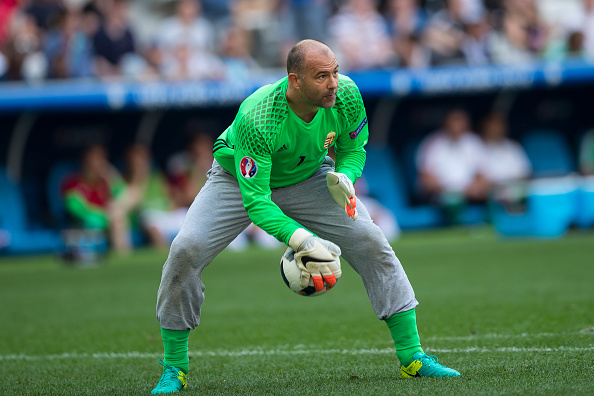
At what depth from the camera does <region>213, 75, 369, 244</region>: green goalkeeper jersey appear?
468 centimetres

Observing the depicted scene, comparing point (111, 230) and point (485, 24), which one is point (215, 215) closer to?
point (111, 230)

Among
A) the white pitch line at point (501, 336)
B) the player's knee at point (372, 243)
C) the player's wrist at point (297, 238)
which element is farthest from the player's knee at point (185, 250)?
the white pitch line at point (501, 336)

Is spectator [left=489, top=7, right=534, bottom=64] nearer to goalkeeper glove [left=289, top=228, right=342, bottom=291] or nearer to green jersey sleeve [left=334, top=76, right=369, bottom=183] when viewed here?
green jersey sleeve [left=334, top=76, right=369, bottom=183]

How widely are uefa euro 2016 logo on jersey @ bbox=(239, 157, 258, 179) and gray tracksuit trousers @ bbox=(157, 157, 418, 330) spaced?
0.40 meters

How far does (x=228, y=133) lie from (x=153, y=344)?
219 cm

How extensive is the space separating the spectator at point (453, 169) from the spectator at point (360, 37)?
2.01 metres

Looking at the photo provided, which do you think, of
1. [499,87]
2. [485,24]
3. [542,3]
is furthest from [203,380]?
[542,3]

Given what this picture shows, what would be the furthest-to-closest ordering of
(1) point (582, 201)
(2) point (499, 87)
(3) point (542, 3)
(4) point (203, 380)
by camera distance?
(3) point (542, 3) → (2) point (499, 87) → (1) point (582, 201) → (4) point (203, 380)

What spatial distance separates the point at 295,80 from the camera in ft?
15.6

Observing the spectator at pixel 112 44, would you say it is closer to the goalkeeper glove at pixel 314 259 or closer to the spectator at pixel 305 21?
the spectator at pixel 305 21

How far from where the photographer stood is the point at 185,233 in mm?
4855

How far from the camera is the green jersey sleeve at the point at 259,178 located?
4656 mm

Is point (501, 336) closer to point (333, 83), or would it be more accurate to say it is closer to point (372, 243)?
point (372, 243)

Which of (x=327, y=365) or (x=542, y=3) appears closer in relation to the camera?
(x=327, y=365)
